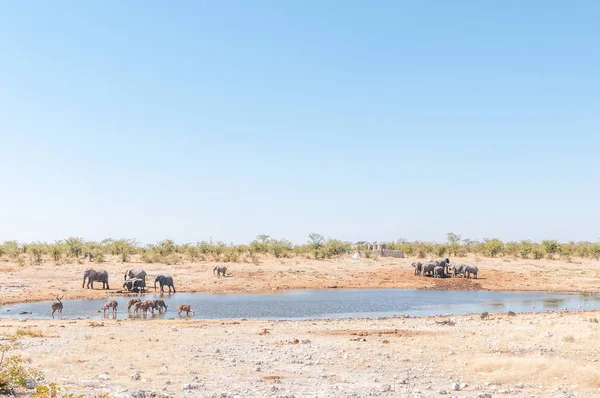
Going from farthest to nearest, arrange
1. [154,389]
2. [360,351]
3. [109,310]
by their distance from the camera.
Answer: [109,310] → [360,351] → [154,389]

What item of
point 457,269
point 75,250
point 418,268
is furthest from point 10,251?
point 457,269

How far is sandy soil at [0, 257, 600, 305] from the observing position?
1411 inches

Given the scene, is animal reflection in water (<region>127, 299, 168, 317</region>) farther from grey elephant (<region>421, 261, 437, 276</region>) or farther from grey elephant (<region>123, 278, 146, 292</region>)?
grey elephant (<region>421, 261, 437, 276</region>)

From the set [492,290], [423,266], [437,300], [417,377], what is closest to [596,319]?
[417,377]

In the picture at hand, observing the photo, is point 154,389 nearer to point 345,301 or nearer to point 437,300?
point 345,301

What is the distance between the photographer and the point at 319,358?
542 inches

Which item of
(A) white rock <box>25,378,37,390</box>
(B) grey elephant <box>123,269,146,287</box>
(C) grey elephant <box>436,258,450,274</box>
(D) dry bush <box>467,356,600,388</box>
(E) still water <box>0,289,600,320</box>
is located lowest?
(E) still water <box>0,289,600,320</box>

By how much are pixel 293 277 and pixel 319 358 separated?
3085 centimetres

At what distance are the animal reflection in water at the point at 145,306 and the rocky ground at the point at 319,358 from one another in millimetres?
4310

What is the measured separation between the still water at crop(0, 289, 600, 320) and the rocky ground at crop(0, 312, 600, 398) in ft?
18.3

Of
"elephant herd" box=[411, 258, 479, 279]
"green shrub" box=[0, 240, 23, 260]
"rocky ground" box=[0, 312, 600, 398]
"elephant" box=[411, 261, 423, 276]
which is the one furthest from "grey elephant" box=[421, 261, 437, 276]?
"green shrub" box=[0, 240, 23, 260]

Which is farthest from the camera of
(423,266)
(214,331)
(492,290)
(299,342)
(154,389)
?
(423,266)

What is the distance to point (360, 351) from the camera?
14.7 meters

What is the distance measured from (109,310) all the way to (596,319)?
69.7 ft
